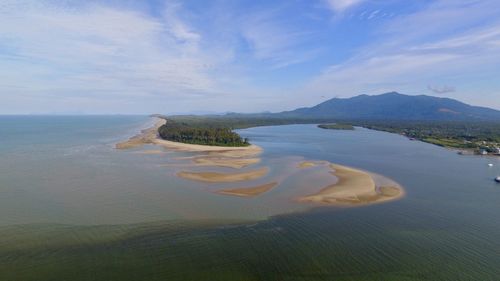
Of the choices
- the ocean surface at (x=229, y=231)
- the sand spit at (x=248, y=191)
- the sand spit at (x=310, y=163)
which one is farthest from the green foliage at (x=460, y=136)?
the sand spit at (x=248, y=191)

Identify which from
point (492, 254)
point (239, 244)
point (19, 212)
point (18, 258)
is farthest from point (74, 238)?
point (492, 254)

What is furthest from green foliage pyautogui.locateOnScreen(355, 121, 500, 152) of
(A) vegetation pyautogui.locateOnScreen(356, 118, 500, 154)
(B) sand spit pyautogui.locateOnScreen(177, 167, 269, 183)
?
(B) sand spit pyautogui.locateOnScreen(177, 167, 269, 183)

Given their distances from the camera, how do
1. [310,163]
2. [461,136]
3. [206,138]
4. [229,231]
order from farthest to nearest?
[461,136] < [206,138] < [310,163] < [229,231]

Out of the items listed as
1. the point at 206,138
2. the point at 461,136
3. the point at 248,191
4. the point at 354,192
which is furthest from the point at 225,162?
the point at 461,136

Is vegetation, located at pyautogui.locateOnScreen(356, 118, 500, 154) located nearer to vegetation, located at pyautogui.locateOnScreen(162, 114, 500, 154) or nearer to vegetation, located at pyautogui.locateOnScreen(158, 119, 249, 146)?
vegetation, located at pyautogui.locateOnScreen(162, 114, 500, 154)

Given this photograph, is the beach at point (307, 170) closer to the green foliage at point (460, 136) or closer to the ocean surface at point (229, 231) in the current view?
the ocean surface at point (229, 231)

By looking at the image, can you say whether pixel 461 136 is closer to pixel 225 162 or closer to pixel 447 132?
pixel 447 132
